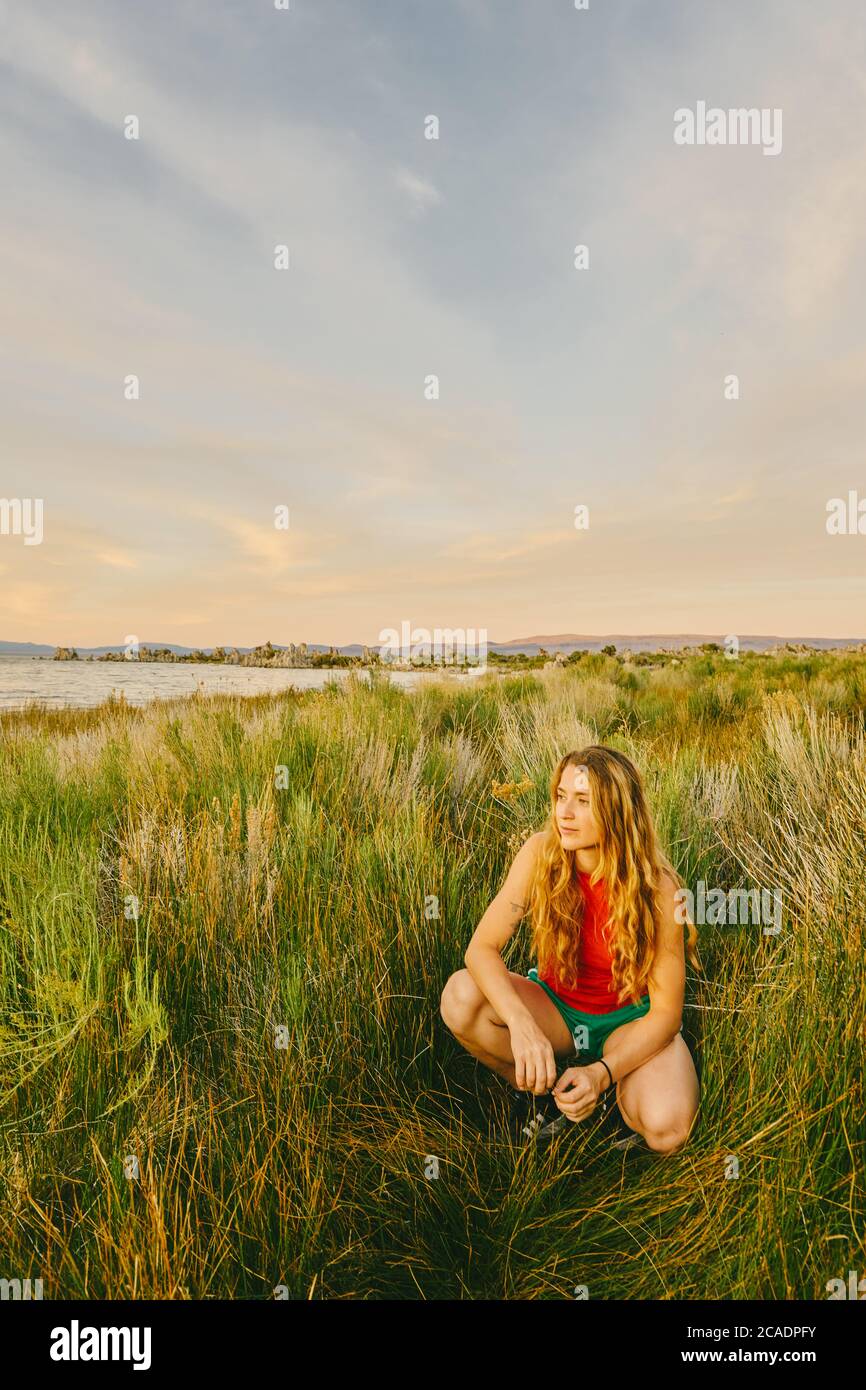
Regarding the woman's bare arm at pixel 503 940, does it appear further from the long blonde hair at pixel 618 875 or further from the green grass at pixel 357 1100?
the green grass at pixel 357 1100

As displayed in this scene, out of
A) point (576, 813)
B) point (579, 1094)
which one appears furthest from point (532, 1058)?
point (576, 813)

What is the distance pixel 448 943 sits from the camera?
2508 mm

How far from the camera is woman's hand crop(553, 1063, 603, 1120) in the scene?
178cm

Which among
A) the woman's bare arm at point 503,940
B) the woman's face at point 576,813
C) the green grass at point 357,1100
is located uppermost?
the woman's face at point 576,813

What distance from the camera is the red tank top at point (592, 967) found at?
2078mm

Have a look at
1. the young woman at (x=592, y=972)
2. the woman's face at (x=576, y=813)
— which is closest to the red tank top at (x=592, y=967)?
the young woman at (x=592, y=972)

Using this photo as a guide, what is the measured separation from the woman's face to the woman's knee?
1.66 feet

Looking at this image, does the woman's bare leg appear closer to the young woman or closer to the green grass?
the young woman

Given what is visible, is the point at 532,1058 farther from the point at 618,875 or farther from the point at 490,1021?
the point at 618,875

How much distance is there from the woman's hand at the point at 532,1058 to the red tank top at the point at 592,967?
296mm

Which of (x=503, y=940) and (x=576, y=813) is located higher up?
(x=576, y=813)

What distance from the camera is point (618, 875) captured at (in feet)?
6.51

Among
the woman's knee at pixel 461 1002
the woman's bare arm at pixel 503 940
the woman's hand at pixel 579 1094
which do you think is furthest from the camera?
the woman's knee at pixel 461 1002

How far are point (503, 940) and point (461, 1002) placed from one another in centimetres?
23
